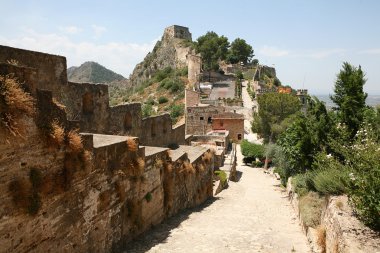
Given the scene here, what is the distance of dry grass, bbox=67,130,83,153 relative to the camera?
7523 mm

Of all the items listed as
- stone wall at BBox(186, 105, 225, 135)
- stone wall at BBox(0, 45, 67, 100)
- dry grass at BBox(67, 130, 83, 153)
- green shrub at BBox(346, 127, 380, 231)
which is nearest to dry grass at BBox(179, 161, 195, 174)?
stone wall at BBox(0, 45, 67, 100)

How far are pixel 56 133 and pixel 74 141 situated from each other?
1.94 ft

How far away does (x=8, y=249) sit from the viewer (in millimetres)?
5969

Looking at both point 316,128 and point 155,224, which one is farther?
point 316,128

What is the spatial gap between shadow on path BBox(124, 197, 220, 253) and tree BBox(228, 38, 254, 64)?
227 feet

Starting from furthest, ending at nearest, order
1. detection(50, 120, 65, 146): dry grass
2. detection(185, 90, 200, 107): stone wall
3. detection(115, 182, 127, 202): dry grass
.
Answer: detection(185, 90, 200, 107): stone wall → detection(115, 182, 127, 202): dry grass → detection(50, 120, 65, 146): dry grass

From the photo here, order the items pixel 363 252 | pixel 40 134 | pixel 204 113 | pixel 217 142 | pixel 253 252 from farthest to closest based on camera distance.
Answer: pixel 204 113
pixel 217 142
pixel 253 252
pixel 363 252
pixel 40 134

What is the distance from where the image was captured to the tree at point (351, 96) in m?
16.0

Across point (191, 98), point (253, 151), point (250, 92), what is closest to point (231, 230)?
point (253, 151)

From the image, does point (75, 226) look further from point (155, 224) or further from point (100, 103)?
point (100, 103)

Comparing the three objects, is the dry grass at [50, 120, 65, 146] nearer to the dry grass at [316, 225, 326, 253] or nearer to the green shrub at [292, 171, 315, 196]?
the dry grass at [316, 225, 326, 253]

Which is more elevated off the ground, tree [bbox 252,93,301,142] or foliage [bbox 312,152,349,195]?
tree [bbox 252,93,301,142]

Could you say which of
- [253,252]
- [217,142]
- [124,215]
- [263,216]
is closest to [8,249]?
[124,215]

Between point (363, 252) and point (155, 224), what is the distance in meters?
6.87
